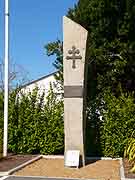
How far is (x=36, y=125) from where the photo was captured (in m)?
17.1

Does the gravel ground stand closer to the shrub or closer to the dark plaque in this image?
the shrub

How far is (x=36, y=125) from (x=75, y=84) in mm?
3468

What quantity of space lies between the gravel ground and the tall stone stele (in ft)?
2.47

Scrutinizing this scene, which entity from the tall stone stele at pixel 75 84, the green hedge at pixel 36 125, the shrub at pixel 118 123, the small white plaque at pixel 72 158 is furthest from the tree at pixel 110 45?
the small white plaque at pixel 72 158

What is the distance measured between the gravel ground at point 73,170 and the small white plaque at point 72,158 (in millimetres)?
179

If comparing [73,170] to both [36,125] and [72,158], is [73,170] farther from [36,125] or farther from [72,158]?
[36,125]

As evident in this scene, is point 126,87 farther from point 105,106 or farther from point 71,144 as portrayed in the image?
point 71,144

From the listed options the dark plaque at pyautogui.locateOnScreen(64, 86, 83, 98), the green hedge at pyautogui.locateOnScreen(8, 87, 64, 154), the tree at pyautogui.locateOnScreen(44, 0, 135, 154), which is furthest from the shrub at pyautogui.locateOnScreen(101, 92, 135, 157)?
the dark plaque at pyautogui.locateOnScreen(64, 86, 83, 98)

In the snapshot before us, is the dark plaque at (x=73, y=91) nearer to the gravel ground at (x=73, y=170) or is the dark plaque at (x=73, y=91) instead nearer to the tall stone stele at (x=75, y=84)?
the tall stone stele at (x=75, y=84)

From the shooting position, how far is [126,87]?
19.2m

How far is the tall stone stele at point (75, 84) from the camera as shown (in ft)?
47.1

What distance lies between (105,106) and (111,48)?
9.42 feet

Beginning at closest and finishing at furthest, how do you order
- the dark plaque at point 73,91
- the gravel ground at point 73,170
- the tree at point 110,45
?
the gravel ground at point 73,170 < the dark plaque at point 73,91 < the tree at point 110,45

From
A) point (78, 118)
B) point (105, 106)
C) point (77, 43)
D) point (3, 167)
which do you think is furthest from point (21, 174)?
point (105, 106)
